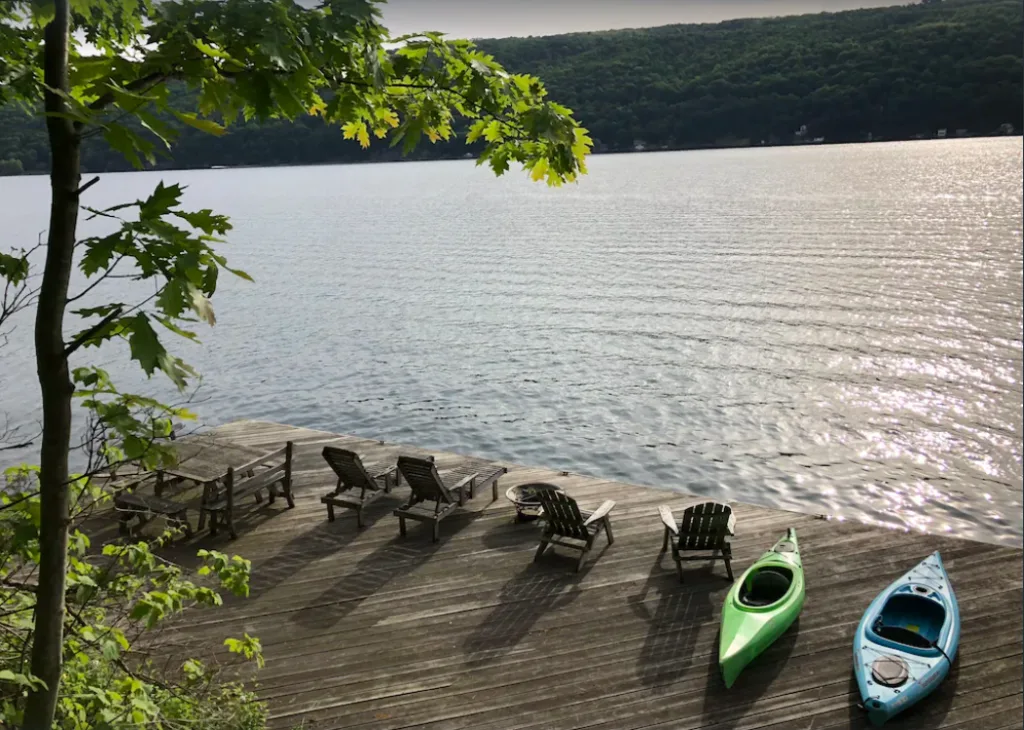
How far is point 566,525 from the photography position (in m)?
9.56

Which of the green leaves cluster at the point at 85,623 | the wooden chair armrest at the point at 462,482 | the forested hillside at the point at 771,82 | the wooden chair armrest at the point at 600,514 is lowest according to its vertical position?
the wooden chair armrest at the point at 600,514

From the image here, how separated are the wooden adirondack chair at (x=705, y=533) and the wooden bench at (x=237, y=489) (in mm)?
5428

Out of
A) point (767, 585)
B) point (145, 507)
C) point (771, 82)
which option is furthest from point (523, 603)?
point (771, 82)

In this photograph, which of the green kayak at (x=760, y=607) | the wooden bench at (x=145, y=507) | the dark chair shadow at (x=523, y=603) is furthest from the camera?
the wooden bench at (x=145, y=507)

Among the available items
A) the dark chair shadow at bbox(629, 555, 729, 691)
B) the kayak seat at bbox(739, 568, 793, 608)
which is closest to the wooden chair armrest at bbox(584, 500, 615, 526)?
the dark chair shadow at bbox(629, 555, 729, 691)

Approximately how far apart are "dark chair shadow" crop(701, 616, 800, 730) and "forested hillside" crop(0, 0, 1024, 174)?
116 meters

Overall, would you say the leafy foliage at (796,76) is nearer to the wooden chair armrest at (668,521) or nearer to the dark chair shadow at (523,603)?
the wooden chair armrest at (668,521)

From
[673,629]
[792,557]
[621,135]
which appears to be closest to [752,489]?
[792,557]

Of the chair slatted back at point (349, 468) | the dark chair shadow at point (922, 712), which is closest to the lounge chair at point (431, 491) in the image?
the chair slatted back at point (349, 468)

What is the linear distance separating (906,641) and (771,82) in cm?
13565

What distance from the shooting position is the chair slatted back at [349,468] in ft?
34.7

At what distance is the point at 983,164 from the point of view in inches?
4161

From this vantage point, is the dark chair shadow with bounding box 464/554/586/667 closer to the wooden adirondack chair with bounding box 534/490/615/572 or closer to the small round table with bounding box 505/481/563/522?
the wooden adirondack chair with bounding box 534/490/615/572

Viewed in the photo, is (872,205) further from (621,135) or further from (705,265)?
(621,135)
